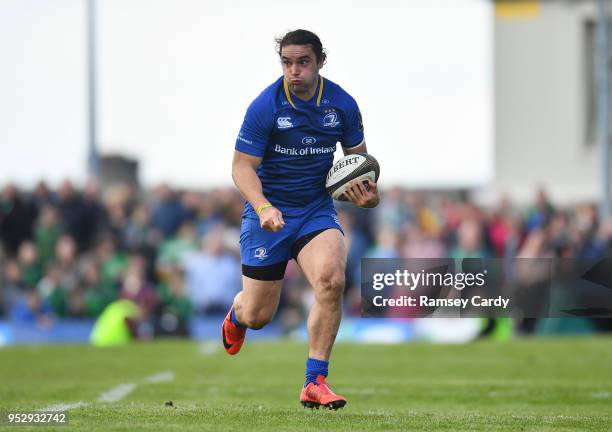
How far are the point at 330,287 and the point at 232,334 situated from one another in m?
1.66

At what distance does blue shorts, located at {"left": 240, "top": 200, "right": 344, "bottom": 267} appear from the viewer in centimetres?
939

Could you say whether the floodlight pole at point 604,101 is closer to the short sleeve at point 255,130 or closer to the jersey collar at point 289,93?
the jersey collar at point 289,93

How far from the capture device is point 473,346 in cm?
1869

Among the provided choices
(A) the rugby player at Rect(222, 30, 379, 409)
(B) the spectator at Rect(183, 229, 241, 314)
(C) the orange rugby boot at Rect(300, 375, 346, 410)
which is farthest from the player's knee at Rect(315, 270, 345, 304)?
(B) the spectator at Rect(183, 229, 241, 314)

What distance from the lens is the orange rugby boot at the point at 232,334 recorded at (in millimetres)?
10383

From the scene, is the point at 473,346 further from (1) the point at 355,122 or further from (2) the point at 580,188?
(2) the point at 580,188

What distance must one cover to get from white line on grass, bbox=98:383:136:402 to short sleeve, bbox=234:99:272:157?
2.44 meters

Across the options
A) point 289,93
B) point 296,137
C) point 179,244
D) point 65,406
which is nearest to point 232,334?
point 65,406

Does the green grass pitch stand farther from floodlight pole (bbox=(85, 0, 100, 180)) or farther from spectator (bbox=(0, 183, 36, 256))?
floodlight pole (bbox=(85, 0, 100, 180))

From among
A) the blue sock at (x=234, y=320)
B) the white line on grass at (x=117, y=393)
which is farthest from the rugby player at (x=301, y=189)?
the white line on grass at (x=117, y=393)

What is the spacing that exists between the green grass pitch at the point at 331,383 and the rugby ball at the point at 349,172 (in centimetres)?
147

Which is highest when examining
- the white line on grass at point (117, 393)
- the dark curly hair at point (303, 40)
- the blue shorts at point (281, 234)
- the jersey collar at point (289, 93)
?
the dark curly hair at point (303, 40)

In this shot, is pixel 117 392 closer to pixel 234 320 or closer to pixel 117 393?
pixel 117 393

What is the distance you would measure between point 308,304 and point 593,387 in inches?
381
